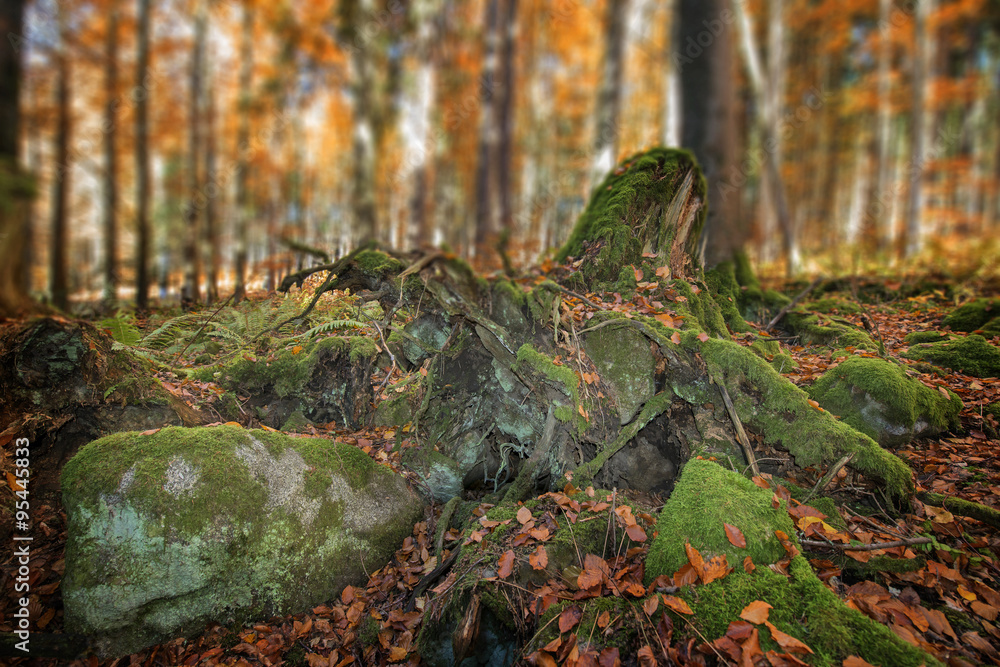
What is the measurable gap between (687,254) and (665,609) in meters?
3.79

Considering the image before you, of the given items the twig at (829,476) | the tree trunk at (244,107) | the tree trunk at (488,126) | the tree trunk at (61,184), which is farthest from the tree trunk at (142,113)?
the twig at (829,476)

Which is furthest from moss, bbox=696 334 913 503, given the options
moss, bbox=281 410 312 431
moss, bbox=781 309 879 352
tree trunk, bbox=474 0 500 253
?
tree trunk, bbox=474 0 500 253

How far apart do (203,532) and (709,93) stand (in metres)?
8.07

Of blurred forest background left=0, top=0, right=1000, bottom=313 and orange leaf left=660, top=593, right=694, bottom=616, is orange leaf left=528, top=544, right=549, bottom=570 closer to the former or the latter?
orange leaf left=660, top=593, right=694, bottom=616

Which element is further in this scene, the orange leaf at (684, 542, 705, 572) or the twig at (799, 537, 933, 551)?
the twig at (799, 537, 933, 551)

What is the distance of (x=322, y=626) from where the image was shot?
3.09 meters

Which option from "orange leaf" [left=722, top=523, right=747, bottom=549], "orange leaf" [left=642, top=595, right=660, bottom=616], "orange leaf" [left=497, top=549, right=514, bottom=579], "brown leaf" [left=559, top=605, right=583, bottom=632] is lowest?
"brown leaf" [left=559, top=605, right=583, bottom=632]

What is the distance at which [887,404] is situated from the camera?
3.54m

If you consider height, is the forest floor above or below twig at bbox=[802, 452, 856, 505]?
below

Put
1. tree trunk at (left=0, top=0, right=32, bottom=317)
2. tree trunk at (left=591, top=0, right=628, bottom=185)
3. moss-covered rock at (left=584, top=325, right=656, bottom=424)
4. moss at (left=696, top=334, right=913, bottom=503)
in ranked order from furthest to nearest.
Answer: tree trunk at (left=591, top=0, right=628, bottom=185) → moss-covered rock at (left=584, top=325, right=656, bottom=424) → moss at (left=696, top=334, right=913, bottom=503) → tree trunk at (left=0, top=0, right=32, bottom=317)

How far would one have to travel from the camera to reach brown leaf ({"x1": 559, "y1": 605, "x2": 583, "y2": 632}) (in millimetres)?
2342

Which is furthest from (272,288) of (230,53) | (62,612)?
(230,53)

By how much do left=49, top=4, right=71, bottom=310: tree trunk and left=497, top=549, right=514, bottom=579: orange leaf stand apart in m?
4.06

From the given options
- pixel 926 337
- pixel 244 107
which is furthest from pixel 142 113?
pixel 926 337
